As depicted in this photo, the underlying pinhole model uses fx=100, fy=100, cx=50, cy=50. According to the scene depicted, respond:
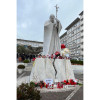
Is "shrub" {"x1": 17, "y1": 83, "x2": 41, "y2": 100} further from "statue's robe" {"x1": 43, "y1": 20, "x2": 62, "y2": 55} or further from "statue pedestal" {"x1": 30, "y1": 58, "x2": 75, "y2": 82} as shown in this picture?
"statue's robe" {"x1": 43, "y1": 20, "x2": 62, "y2": 55}

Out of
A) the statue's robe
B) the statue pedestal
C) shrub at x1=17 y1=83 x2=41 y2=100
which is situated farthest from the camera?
the statue's robe

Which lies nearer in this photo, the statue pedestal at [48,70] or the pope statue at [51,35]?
the statue pedestal at [48,70]

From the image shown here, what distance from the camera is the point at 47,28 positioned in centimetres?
927

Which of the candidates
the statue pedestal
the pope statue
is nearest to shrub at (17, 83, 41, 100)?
the statue pedestal

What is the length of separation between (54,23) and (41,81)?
5.31 meters

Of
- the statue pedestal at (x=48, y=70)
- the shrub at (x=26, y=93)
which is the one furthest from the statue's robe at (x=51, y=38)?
the shrub at (x=26, y=93)

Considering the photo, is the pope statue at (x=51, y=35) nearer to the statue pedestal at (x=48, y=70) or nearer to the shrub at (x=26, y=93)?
the statue pedestal at (x=48, y=70)

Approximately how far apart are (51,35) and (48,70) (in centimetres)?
335

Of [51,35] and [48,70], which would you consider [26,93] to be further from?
[51,35]

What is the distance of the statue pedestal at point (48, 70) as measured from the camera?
7277 mm

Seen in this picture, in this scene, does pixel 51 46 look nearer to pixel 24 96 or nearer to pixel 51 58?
pixel 51 58

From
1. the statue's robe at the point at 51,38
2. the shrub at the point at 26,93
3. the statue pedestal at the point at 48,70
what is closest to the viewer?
the shrub at the point at 26,93

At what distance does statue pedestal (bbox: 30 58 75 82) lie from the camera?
7277mm

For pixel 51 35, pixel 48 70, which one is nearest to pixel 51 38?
pixel 51 35
